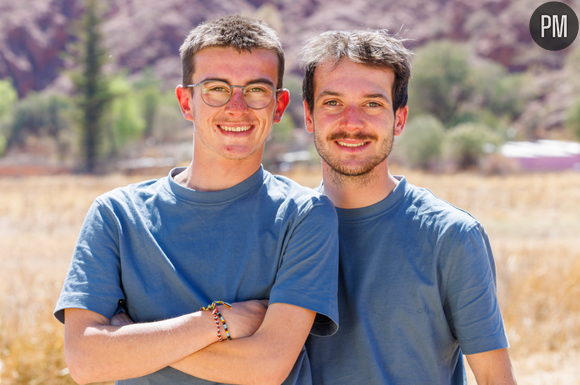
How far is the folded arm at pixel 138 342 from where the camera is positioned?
6.09 ft

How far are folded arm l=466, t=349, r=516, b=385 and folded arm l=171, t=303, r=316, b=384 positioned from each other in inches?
28.8

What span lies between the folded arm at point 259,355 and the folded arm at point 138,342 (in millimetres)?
44

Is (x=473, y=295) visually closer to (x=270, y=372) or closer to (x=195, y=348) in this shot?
(x=270, y=372)

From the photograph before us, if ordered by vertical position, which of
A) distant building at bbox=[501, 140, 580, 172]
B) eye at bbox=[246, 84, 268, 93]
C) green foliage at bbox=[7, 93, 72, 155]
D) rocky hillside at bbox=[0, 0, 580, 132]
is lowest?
distant building at bbox=[501, 140, 580, 172]

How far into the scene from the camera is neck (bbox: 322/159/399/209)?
7.43 feet

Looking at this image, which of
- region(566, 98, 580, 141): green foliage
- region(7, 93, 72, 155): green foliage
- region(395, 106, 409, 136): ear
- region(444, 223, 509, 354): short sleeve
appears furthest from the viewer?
region(7, 93, 72, 155): green foliage

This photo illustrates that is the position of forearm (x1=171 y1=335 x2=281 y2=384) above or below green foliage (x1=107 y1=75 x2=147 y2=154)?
below

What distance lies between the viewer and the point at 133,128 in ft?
191

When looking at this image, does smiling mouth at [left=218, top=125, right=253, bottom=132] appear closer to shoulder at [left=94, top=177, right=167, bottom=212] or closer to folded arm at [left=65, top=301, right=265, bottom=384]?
shoulder at [left=94, top=177, right=167, bottom=212]

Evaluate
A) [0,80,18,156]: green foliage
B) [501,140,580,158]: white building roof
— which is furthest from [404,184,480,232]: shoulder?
[0,80,18,156]: green foliage

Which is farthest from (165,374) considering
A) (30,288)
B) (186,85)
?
(30,288)

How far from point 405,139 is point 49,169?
31804mm
